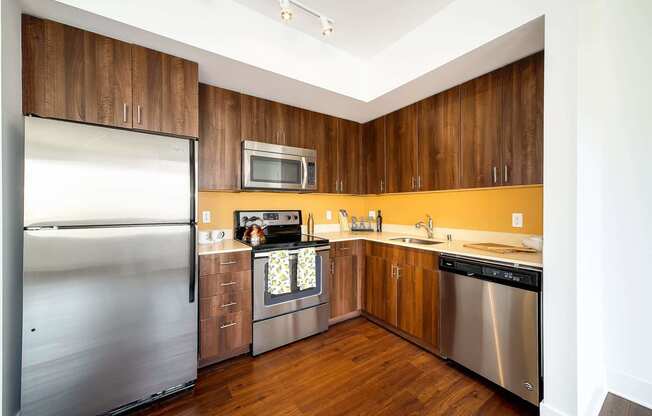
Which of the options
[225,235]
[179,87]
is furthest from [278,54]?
[225,235]

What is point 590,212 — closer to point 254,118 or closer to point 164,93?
point 254,118

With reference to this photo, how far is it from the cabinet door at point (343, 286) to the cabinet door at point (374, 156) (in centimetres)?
99

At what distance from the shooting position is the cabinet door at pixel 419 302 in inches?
83.0

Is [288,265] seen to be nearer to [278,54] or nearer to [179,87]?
[179,87]

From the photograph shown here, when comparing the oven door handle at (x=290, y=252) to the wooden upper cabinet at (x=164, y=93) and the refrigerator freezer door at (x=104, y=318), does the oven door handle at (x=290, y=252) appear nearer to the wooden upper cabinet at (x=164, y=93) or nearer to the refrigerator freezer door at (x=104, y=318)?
the refrigerator freezer door at (x=104, y=318)

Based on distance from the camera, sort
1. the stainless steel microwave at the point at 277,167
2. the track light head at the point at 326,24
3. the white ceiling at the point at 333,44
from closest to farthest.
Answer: the white ceiling at the point at 333,44 < the track light head at the point at 326,24 < the stainless steel microwave at the point at 277,167

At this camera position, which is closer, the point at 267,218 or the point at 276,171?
the point at 276,171

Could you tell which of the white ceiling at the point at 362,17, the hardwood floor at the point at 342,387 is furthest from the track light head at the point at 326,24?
the hardwood floor at the point at 342,387

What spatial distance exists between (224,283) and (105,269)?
762mm

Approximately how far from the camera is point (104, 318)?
4.89 feet

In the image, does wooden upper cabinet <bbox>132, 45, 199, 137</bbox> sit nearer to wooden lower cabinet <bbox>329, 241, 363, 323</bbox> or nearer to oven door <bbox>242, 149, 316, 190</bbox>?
oven door <bbox>242, 149, 316, 190</bbox>

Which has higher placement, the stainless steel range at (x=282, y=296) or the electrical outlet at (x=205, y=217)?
the electrical outlet at (x=205, y=217)

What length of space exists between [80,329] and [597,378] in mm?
3239

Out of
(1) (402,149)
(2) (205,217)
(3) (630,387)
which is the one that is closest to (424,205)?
(1) (402,149)
